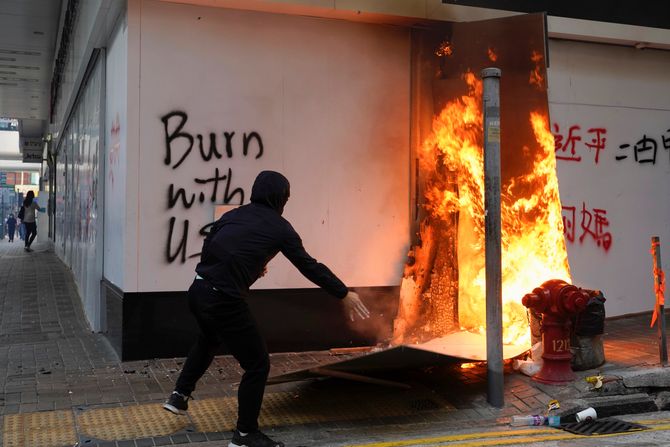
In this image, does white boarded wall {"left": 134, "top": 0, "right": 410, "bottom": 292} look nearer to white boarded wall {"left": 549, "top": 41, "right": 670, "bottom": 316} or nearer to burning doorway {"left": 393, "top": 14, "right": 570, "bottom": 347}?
burning doorway {"left": 393, "top": 14, "right": 570, "bottom": 347}

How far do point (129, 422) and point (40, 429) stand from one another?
0.59 meters

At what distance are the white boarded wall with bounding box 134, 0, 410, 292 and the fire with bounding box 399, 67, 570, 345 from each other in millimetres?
317

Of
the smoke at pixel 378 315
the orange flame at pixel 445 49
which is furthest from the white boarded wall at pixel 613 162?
the smoke at pixel 378 315

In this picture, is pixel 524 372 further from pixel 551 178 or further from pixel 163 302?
pixel 163 302

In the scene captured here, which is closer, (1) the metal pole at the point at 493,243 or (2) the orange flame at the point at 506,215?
(1) the metal pole at the point at 493,243

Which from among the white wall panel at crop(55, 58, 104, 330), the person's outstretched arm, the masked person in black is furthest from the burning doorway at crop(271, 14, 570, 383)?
the white wall panel at crop(55, 58, 104, 330)

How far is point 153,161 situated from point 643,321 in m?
6.22

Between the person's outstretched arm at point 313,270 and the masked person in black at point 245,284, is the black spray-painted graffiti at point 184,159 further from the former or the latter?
the person's outstretched arm at point 313,270

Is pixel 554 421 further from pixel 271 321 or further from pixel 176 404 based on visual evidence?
pixel 271 321

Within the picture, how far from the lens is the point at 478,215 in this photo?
6.90 metres

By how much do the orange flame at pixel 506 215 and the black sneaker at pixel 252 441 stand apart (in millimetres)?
3215

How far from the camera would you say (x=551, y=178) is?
6.70m

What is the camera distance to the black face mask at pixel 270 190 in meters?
4.41

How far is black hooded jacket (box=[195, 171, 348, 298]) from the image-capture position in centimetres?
425
